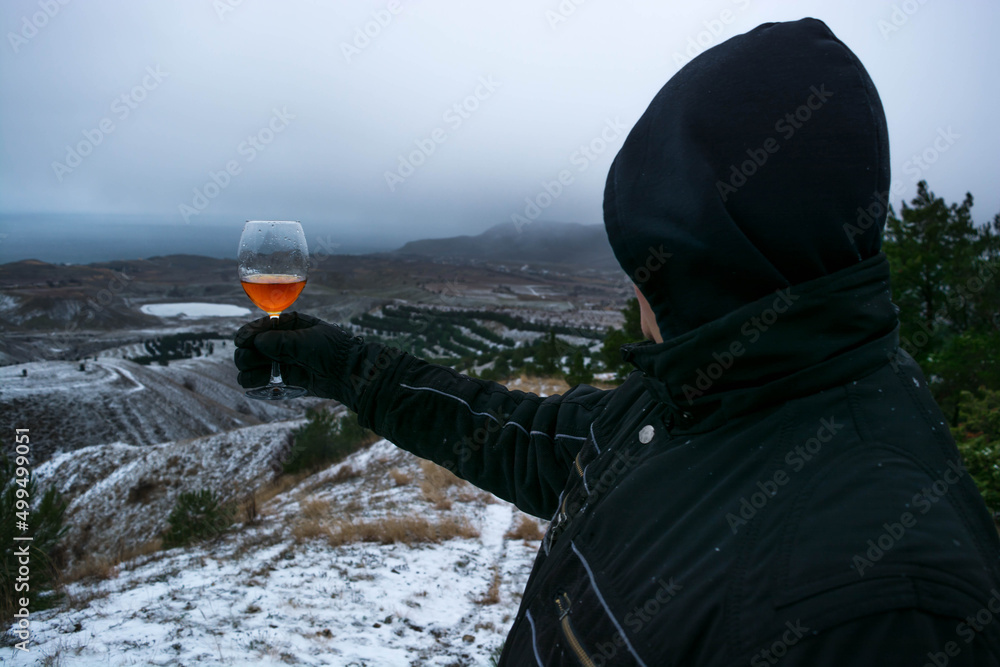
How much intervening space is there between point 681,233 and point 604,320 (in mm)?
60878

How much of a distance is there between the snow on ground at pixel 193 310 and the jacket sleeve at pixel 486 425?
6606 centimetres

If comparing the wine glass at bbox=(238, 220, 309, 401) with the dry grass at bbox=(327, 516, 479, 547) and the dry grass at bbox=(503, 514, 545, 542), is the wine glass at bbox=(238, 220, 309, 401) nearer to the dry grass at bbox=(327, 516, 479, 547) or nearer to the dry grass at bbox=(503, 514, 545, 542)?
the dry grass at bbox=(327, 516, 479, 547)

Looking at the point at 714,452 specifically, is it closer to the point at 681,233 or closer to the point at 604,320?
the point at 681,233

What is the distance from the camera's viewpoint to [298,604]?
151 inches

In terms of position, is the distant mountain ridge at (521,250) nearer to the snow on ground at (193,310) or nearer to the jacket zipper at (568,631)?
the snow on ground at (193,310)

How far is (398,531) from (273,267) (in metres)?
3.87

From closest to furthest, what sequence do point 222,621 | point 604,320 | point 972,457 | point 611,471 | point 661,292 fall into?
point 661,292
point 611,471
point 222,621
point 972,457
point 604,320

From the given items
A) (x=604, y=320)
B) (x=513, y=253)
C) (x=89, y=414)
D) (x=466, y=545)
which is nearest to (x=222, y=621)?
(x=466, y=545)

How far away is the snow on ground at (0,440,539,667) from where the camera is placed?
3172mm

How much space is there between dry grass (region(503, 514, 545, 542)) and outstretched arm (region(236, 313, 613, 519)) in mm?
3815

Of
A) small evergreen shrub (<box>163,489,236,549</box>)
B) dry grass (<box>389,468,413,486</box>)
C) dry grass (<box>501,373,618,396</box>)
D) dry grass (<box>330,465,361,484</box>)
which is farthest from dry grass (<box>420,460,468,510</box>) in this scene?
dry grass (<box>501,373,618,396</box>)

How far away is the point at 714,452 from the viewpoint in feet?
2.98

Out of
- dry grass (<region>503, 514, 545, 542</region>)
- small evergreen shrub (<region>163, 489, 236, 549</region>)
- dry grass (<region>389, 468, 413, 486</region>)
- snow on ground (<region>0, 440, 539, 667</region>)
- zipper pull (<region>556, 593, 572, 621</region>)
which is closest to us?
zipper pull (<region>556, 593, 572, 621</region>)

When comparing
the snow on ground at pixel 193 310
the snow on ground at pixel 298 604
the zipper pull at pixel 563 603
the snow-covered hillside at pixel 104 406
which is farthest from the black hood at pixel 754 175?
the snow on ground at pixel 193 310
